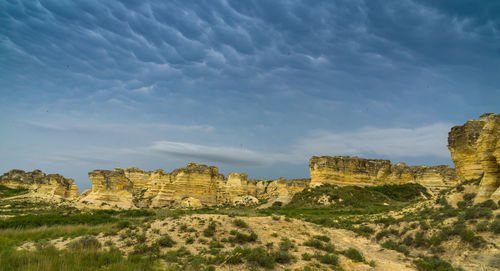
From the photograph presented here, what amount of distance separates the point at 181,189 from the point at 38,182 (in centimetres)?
3620

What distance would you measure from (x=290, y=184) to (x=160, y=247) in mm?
45045

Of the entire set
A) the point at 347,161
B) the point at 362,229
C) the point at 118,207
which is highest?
the point at 347,161

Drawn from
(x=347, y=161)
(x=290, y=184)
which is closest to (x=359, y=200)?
(x=347, y=161)

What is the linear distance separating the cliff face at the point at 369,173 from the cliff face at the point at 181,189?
690 cm

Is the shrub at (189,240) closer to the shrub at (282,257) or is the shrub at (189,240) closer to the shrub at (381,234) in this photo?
the shrub at (282,257)

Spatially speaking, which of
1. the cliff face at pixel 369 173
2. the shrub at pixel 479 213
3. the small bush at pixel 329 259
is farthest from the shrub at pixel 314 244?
the cliff face at pixel 369 173

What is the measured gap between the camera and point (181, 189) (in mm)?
47031

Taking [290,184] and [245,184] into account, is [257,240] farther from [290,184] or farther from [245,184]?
[245,184]

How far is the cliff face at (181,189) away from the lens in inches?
1563

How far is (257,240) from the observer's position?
12.3 meters

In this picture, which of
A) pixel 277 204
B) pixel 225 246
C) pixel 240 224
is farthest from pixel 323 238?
pixel 277 204

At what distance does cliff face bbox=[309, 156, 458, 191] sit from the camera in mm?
48312

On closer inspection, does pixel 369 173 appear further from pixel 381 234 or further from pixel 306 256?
pixel 306 256

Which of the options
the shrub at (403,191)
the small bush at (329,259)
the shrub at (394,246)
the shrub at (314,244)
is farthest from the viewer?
the shrub at (403,191)
